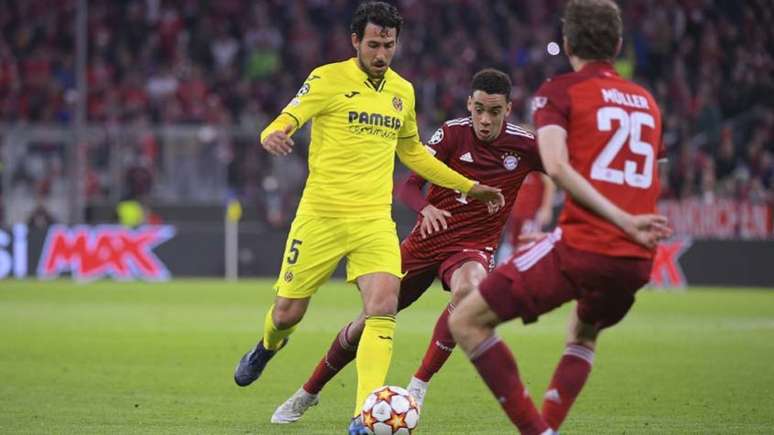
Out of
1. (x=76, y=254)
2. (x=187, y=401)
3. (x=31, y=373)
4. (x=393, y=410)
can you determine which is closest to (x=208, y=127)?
(x=76, y=254)

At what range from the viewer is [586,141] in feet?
19.2

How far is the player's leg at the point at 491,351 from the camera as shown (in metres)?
5.92

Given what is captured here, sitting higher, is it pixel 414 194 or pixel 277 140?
pixel 277 140

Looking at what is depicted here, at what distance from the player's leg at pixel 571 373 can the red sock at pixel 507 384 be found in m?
0.20

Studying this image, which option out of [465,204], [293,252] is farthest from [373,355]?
[465,204]

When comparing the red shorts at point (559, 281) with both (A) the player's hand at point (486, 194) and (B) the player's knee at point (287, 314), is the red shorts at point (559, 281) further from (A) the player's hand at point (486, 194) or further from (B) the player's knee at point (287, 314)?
(B) the player's knee at point (287, 314)

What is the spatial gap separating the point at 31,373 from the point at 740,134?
55.1 ft

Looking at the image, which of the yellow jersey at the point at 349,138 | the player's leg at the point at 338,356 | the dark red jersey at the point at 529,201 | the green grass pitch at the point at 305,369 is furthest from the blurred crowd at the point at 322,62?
the player's leg at the point at 338,356

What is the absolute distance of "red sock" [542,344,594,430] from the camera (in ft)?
20.0

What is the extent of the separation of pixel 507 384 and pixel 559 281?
1.68 ft

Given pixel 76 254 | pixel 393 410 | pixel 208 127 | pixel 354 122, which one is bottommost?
pixel 76 254

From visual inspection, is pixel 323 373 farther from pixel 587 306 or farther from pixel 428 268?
pixel 587 306

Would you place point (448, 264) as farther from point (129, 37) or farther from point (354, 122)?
point (129, 37)

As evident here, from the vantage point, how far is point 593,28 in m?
5.95
